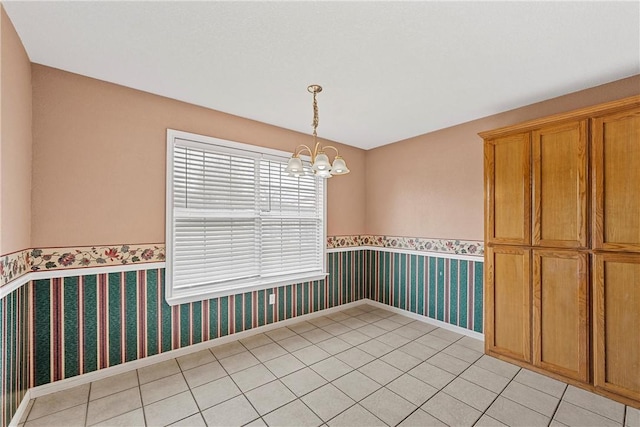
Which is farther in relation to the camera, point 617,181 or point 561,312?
point 561,312

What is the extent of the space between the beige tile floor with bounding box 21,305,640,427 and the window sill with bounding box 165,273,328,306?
56cm

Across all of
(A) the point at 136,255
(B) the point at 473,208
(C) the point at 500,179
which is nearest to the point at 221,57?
(A) the point at 136,255

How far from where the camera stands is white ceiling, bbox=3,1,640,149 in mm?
1639

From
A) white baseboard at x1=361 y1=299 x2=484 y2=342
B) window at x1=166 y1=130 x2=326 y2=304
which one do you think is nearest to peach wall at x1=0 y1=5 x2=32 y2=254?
window at x1=166 y1=130 x2=326 y2=304

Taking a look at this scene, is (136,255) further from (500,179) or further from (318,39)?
(500,179)

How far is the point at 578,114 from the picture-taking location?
2.32 m

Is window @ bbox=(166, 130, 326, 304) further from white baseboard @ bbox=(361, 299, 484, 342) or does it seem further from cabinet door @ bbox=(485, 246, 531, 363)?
cabinet door @ bbox=(485, 246, 531, 363)

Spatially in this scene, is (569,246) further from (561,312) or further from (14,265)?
(14,265)

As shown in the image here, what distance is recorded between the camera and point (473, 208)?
11.1 ft

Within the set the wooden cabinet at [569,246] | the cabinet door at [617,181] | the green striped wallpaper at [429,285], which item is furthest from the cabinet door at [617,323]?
the green striped wallpaper at [429,285]

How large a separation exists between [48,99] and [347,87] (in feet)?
8.01

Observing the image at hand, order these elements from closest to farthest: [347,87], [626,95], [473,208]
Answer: [626,95] < [347,87] < [473,208]

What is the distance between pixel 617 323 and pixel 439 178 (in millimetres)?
2146

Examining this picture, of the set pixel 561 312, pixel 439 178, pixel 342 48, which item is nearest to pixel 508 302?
pixel 561 312
